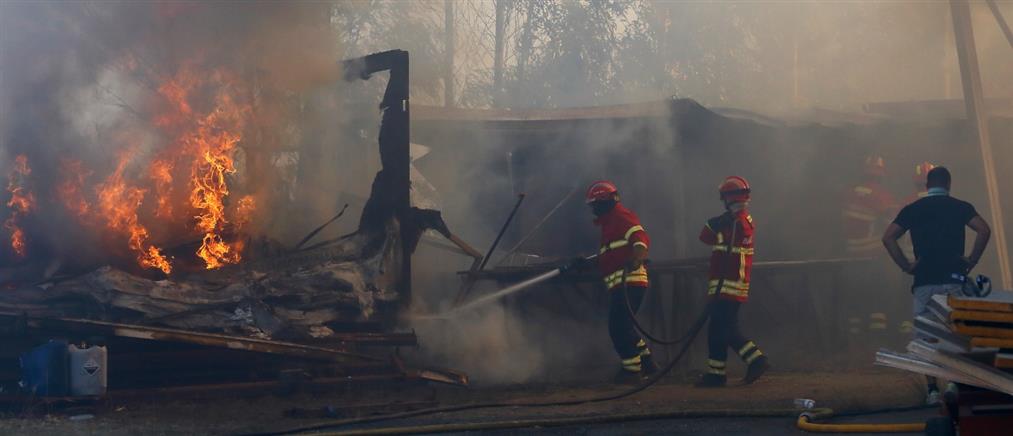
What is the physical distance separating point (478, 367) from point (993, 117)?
25.1 ft

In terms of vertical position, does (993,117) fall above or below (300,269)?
above

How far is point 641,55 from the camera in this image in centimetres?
2955

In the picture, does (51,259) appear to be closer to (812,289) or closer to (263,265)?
(263,265)

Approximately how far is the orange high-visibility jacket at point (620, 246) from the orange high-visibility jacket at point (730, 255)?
24.8 inches

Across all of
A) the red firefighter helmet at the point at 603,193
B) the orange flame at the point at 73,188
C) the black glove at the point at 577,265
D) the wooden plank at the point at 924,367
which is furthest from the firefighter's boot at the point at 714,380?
the orange flame at the point at 73,188

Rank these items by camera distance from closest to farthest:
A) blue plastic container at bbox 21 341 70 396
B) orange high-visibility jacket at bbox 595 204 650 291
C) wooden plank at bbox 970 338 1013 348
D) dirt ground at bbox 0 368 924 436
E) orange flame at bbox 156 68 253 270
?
wooden plank at bbox 970 338 1013 348 → dirt ground at bbox 0 368 924 436 → blue plastic container at bbox 21 341 70 396 → orange high-visibility jacket at bbox 595 204 650 291 → orange flame at bbox 156 68 253 270

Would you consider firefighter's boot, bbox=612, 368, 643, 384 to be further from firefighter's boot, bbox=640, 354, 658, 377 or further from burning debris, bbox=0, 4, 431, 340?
burning debris, bbox=0, 4, 431, 340

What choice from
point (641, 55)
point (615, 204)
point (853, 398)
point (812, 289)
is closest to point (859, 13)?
point (641, 55)

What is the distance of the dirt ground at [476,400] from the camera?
23.5ft

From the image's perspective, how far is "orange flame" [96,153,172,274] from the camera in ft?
31.4

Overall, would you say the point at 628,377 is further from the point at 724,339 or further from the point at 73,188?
the point at 73,188

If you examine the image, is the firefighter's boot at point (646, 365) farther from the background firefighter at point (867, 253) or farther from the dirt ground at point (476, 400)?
the background firefighter at point (867, 253)

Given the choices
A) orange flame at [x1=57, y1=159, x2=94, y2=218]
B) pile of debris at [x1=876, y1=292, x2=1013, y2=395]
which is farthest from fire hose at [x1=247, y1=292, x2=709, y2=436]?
orange flame at [x1=57, y1=159, x2=94, y2=218]

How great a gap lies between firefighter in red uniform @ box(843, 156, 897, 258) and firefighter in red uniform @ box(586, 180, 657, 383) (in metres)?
3.54
